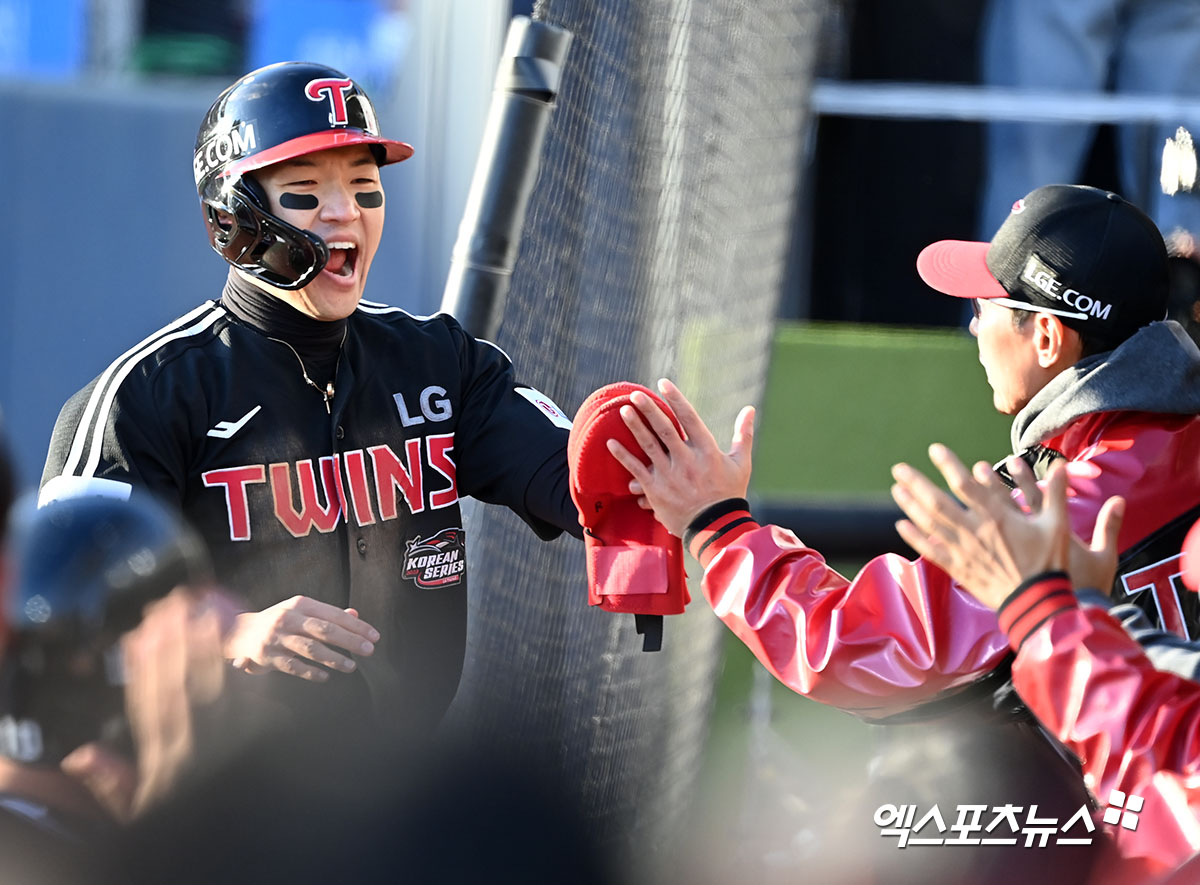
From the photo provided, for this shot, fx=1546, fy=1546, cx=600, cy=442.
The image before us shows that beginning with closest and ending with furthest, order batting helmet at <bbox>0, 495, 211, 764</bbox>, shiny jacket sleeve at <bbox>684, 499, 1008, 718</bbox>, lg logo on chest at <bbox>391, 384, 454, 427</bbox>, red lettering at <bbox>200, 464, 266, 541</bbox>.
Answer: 1. batting helmet at <bbox>0, 495, 211, 764</bbox>
2. shiny jacket sleeve at <bbox>684, 499, 1008, 718</bbox>
3. red lettering at <bbox>200, 464, 266, 541</bbox>
4. lg logo on chest at <bbox>391, 384, 454, 427</bbox>

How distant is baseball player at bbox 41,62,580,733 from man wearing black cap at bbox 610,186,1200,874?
1.72 feet

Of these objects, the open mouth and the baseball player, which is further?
the open mouth

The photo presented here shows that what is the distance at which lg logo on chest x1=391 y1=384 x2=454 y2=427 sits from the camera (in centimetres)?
275

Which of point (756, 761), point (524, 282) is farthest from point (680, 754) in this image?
point (524, 282)

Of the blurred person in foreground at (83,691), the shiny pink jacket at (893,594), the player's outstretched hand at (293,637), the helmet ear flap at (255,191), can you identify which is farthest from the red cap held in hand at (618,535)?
the blurred person in foreground at (83,691)

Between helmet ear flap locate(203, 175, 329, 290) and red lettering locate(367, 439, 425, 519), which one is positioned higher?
helmet ear flap locate(203, 175, 329, 290)

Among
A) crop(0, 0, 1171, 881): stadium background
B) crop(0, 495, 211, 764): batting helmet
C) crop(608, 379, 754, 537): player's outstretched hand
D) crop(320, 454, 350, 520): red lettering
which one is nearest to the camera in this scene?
crop(0, 495, 211, 764): batting helmet

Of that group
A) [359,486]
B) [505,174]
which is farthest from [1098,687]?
[505,174]

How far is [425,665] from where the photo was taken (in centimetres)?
282

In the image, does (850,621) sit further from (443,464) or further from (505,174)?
(505,174)

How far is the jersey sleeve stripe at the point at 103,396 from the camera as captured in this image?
241cm

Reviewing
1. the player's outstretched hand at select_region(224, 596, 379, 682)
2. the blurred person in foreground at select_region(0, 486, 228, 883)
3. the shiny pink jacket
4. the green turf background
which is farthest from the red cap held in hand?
the green turf background

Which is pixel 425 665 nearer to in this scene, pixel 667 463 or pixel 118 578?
pixel 667 463

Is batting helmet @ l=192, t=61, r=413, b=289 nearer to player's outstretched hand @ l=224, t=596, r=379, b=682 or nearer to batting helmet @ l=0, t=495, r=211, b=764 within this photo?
player's outstretched hand @ l=224, t=596, r=379, b=682
